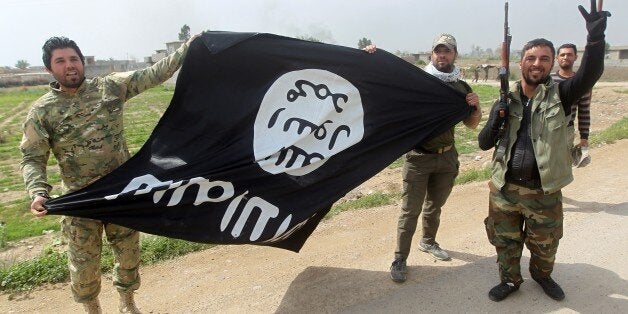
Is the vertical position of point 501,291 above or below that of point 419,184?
below

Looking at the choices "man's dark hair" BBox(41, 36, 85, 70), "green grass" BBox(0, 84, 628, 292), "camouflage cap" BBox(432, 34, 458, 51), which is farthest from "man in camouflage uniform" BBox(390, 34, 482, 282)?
"man's dark hair" BBox(41, 36, 85, 70)

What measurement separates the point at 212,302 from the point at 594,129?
1259 cm

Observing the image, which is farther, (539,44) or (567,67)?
(567,67)

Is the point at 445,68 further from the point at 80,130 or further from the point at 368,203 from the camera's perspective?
the point at 80,130

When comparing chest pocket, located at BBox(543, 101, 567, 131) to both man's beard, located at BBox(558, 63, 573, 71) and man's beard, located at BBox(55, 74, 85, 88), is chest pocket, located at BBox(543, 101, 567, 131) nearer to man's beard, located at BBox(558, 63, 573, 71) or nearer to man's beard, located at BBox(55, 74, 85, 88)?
man's beard, located at BBox(558, 63, 573, 71)

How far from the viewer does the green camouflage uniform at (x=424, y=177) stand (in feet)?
12.5

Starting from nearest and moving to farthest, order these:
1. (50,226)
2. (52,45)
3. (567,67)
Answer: (52,45) → (567,67) → (50,226)

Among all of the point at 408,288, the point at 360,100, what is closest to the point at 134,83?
the point at 360,100

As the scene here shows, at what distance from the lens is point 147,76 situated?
138 inches

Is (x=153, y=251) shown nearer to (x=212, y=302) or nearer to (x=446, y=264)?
(x=212, y=302)

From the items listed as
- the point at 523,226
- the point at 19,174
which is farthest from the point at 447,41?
the point at 19,174

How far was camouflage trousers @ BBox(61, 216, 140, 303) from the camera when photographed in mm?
3256

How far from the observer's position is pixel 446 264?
Answer: 13.6 ft

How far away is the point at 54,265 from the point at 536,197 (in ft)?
14.8
